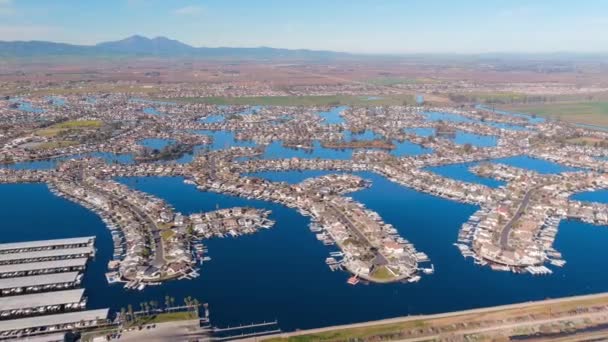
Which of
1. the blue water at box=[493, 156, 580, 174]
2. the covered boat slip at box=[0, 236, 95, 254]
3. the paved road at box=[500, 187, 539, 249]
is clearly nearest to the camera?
the covered boat slip at box=[0, 236, 95, 254]

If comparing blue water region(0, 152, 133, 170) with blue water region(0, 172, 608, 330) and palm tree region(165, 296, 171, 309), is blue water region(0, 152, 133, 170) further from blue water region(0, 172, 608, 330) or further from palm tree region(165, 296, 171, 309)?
palm tree region(165, 296, 171, 309)

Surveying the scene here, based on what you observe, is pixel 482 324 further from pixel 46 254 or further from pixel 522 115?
pixel 522 115

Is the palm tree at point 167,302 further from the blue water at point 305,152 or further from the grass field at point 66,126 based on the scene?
the grass field at point 66,126

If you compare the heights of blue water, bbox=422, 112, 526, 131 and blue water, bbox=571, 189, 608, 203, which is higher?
blue water, bbox=422, 112, 526, 131

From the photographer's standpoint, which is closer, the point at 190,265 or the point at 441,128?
the point at 190,265

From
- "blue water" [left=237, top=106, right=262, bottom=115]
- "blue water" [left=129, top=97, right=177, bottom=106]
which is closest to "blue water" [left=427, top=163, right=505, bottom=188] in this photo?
"blue water" [left=237, top=106, right=262, bottom=115]

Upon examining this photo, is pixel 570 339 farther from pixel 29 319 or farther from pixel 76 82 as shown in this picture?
pixel 76 82

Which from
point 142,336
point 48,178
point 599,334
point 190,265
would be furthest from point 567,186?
point 48,178
